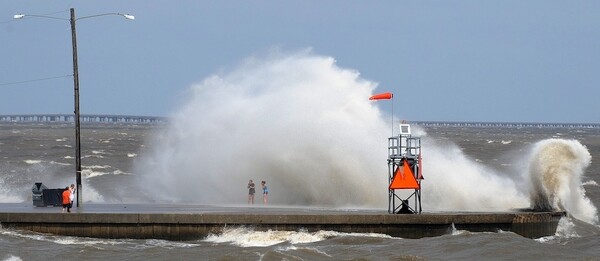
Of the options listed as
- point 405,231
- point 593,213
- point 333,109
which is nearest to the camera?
point 405,231

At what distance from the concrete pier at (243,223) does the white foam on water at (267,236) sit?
12 centimetres

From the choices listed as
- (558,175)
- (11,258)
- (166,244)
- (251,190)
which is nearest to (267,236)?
(166,244)

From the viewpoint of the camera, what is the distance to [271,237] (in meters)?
25.4

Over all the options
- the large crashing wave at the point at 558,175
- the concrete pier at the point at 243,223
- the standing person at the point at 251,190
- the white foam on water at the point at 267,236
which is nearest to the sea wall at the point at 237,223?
the concrete pier at the point at 243,223

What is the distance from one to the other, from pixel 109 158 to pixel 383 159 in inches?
1878

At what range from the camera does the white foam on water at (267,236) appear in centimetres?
2525

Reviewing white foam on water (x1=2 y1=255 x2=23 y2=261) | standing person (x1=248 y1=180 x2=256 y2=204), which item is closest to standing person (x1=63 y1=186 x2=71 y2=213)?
white foam on water (x1=2 y1=255 x2=23 y2=261)

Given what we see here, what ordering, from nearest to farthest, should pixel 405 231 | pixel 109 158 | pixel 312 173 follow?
pixel 405 231 → pixel 312 173 → pixel 109 158

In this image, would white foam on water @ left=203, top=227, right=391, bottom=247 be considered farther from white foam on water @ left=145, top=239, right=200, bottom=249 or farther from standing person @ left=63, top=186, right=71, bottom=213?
standing person @ left=63, top=186, right=71, bottom=213

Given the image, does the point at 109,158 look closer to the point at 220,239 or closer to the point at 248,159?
the point at 248,159

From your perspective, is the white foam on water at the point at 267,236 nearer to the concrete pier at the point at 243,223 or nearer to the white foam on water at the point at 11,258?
the concrete pier at the point at 243,223

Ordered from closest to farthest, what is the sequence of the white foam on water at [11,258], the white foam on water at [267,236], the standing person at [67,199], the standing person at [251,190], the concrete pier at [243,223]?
the white foam on water at [11,258] < the white foam on water at [267,236] < the concrete pier at [243,223] < the standing person at [67,199] < the standing person at [251,190]

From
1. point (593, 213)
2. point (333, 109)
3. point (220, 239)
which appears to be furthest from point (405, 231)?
point (333, 109)

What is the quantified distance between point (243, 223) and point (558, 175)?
8.69m
